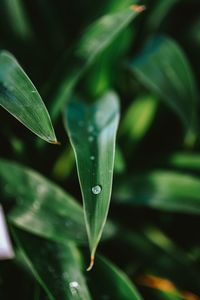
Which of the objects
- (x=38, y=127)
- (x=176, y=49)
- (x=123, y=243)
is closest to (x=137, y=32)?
(x=176, y=49)

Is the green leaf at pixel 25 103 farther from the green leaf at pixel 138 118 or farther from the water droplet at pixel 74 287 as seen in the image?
the green leaf at pixel 138 118

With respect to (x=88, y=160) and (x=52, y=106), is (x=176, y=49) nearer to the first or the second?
(x=52, y=106)

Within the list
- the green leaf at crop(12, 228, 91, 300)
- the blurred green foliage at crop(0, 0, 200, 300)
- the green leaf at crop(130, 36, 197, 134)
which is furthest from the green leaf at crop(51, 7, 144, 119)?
the green leaf at crop(12, 228, 91, 300)

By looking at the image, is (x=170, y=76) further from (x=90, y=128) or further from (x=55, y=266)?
(x=55, y=266)

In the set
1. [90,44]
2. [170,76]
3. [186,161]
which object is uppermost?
[90,44]

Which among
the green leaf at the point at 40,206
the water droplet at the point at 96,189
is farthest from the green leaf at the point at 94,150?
the green leaf at the point at 40,206

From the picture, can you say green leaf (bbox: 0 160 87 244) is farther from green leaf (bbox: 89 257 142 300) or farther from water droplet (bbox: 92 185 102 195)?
water droplet (bbox: 92 185 102 195)

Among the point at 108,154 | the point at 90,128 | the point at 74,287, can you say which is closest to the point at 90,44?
the point at 90,128
